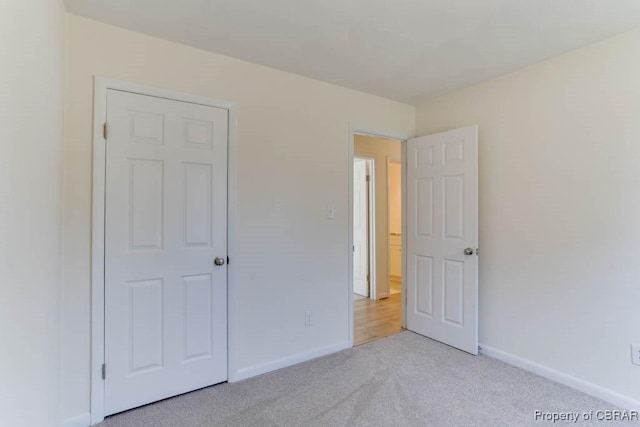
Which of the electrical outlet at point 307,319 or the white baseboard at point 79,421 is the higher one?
the electrical outlet at point 307,319

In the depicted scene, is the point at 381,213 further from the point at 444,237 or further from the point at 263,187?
the point at 263,187

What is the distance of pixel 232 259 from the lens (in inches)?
92.4

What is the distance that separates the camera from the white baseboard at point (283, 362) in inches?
93.5

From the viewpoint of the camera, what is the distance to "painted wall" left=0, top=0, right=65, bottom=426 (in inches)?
36.3

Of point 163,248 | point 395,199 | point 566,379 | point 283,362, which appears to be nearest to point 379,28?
point 163,248

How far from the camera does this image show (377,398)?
2133 mm

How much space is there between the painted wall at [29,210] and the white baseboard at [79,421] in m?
0.16

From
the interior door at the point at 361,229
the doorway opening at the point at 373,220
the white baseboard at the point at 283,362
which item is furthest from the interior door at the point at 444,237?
the interior door at the point at 361,229

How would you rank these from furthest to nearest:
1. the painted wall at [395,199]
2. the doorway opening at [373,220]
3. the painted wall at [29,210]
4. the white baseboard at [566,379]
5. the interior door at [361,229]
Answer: the painted wall at [395,199] < the interior door at [361,229] < the doorway opening at [373,220] < the white baseboard at [566,379] < the painted wall at [29,210]

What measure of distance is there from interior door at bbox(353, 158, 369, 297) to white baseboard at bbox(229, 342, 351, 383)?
1894 millimetres

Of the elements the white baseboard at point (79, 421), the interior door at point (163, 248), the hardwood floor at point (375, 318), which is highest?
the interior door at point (163, 248)

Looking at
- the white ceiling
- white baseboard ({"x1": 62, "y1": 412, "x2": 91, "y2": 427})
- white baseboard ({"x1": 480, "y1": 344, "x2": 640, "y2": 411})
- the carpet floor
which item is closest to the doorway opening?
white baseboard ({"x1": 480, "y1": 344, "x2": 640, "y2": 411})

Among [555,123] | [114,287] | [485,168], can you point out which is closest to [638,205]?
[555,123]

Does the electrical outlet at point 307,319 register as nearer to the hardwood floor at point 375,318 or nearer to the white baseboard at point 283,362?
the white baseboard at point 283,362
